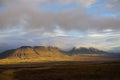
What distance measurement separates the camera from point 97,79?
135 feet

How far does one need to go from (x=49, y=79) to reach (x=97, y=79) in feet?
34.1

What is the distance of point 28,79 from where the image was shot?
153ft

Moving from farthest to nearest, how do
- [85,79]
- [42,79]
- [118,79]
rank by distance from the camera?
[42,79] < [85,79] < [118,79]

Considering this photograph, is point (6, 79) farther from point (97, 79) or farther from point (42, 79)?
point (97, 79)

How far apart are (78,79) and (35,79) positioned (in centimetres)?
915

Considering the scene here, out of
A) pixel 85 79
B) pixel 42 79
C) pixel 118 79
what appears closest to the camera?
pixel 118 79

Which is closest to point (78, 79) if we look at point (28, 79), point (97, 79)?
point (97, 79)

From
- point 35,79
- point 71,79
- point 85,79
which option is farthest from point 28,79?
point 85,79

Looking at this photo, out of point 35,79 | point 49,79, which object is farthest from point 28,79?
point 49,79

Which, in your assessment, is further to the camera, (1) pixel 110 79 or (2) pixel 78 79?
(2) pixel 78 79

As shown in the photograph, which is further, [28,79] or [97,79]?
[28,79]

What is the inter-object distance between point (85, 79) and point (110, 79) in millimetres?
4867

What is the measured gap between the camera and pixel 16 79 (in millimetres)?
48250

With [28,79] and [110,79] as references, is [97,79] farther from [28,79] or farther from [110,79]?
[28,79]
